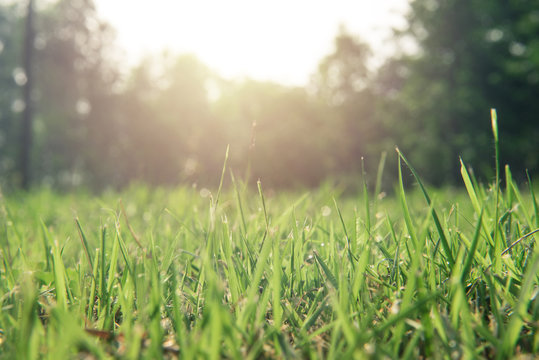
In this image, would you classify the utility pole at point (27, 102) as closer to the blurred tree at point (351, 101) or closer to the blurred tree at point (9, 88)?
the blurred tree at point (9, 88)

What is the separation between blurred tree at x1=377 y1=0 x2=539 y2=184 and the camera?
56.5ft

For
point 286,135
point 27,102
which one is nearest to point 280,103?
point 286,135

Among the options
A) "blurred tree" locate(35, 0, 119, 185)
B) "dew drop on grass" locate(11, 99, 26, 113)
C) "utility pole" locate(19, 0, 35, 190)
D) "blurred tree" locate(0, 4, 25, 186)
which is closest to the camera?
"utility pole" locate(19, 0, 35, 190)

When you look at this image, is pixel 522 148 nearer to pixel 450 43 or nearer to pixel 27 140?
pixel 450 43

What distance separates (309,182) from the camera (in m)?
25.1

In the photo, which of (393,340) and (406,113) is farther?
(406,113)

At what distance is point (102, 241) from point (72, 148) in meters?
30.2

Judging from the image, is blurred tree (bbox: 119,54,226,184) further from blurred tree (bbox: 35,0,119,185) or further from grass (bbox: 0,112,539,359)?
grass (bbox: 0,112,539,359)

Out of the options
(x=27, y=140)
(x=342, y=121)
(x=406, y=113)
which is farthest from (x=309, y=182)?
(x=27, y=140)

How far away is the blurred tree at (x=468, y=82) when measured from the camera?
56.5 ft

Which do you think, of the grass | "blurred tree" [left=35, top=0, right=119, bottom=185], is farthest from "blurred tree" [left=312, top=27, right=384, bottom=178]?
the grass

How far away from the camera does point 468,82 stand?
1806 centimetres

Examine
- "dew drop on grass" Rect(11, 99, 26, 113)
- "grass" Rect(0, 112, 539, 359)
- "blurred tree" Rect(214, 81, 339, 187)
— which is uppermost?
"dew drop on grass" Rect(11, 99, 26, 113)

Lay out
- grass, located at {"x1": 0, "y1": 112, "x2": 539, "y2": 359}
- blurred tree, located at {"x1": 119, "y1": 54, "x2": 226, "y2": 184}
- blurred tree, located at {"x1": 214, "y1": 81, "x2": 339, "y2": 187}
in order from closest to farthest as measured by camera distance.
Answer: grass, located at {"x1": 0, "y1": 112, "x2": 539, "y2": 359}, blurred tree, located at {"x1": 214, "y1": 81, "x2": 339, "y2": 187}, blurred tree, located at {"x1": 119, "y1": 54, "x2": 226, "y2": 184}
